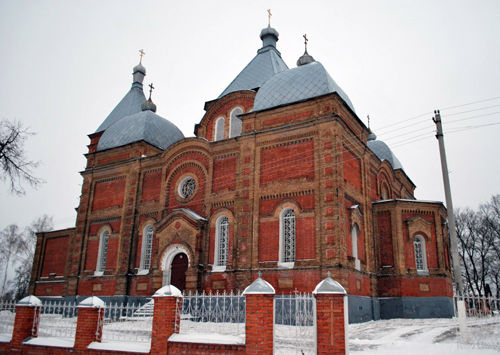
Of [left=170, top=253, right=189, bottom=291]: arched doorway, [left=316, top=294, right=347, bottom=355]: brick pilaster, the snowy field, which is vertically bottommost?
the snowy field

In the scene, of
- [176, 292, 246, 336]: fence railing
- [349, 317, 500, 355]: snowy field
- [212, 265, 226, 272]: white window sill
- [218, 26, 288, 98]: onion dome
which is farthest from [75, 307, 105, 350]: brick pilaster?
[218, 26, 288, 98]: onion dome

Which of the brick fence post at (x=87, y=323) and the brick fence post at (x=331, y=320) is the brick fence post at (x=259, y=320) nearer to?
the brick fence post at (x=331, y=320)

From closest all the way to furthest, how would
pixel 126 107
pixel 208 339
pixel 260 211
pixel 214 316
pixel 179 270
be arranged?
pixel 208 339, pixel 214 316, pixel 260 211, pixel 179 270, pixel 126 107

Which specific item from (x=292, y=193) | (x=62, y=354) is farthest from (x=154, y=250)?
(x=62, y=354)

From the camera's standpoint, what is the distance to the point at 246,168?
16297 mm

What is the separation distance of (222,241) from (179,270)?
7.29 ft

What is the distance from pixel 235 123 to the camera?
19.4 metres

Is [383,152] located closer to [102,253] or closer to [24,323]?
[102,253]

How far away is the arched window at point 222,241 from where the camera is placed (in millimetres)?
16328

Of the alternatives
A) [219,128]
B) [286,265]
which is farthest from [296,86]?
[286,265]

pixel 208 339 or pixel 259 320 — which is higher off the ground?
pixel 259 320

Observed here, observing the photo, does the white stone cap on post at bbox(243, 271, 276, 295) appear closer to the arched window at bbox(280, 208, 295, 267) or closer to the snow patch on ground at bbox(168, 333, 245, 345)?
the snow patch on ground at bbox(168, 333, 245, 345)

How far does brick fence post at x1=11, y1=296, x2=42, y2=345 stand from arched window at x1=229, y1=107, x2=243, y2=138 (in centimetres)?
1170

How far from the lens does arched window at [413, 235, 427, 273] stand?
57.0 feet
